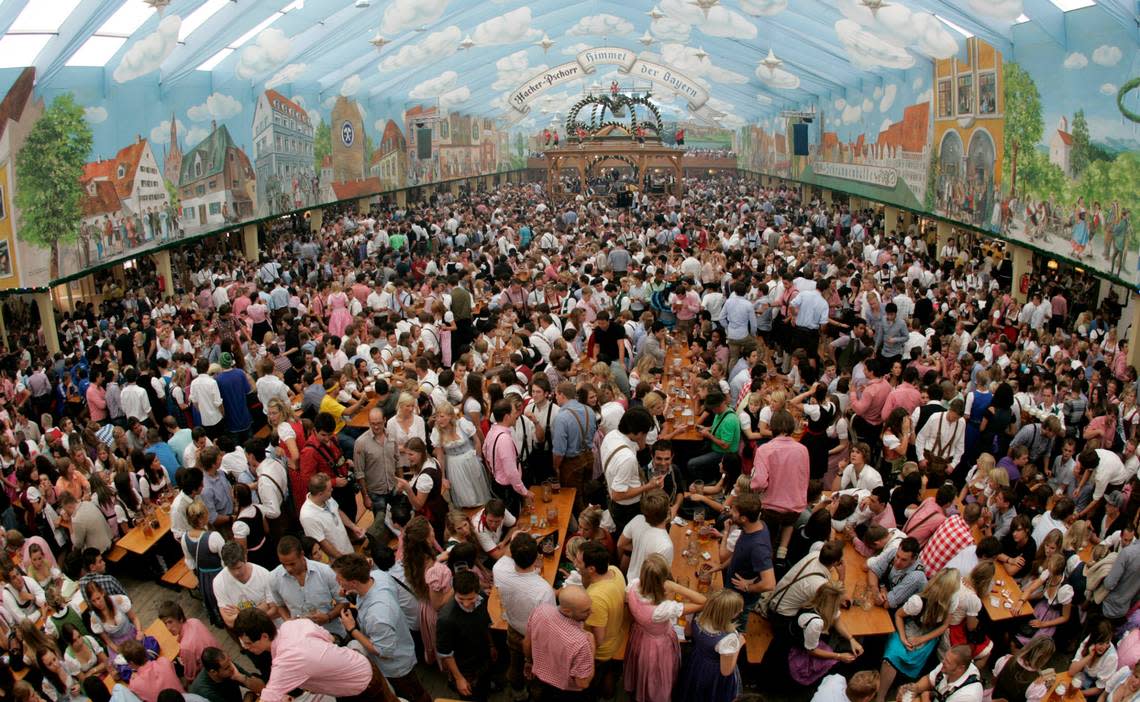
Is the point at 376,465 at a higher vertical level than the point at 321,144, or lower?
lower

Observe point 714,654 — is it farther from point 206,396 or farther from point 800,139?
point 800,139

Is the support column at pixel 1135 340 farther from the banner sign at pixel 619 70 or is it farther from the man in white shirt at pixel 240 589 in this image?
the banner sign at pixel 619 70

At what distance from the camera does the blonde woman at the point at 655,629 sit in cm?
356

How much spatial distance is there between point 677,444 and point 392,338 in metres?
3.21

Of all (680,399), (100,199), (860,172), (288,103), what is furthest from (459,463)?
(860,172)

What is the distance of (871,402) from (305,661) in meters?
4.98

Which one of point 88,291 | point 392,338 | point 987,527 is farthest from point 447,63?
point 987,527

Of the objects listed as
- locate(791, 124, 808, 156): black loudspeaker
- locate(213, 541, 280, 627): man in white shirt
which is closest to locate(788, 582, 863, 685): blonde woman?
locate(213, 541, 280, 627): man in white shirt

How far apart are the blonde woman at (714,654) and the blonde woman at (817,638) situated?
1.42 feet

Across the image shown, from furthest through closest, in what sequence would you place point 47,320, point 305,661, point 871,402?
1. point 47,320
2. point 871,402
3. point 305,661

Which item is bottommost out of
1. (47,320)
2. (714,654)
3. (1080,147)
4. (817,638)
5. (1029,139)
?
(817,638)

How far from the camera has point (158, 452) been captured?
5.89 metres

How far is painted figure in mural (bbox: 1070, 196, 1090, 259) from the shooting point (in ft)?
32.2

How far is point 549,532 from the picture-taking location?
4.89 meters
